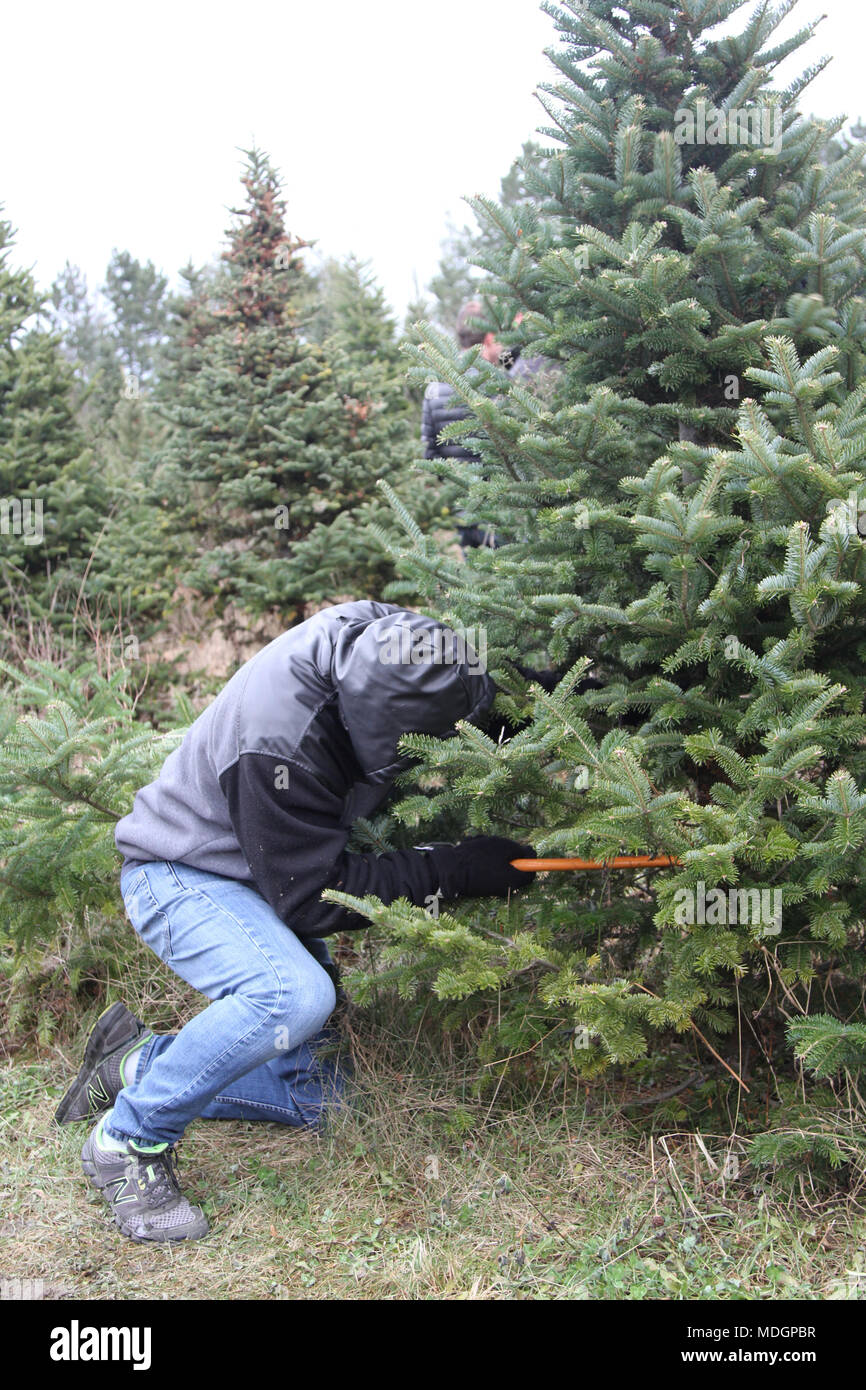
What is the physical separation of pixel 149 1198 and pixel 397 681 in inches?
62.5

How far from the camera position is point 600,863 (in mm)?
2670

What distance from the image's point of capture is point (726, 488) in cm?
256

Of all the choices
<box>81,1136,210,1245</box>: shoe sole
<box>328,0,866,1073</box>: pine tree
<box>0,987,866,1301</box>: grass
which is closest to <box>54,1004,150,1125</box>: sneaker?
<box>0,987,866,1301</box>: grass

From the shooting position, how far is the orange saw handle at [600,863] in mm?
2678

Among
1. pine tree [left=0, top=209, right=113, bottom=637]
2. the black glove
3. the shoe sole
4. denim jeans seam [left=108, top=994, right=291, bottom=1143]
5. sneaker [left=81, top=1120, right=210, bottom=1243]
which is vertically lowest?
the shoe sole

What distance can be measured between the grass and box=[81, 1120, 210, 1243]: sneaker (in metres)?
0.05

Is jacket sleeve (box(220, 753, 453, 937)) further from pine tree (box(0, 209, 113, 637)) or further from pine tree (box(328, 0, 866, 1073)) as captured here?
pine tree (box(0, 209, 113, 637))

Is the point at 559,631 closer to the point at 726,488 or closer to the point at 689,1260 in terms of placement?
the point at 726,488

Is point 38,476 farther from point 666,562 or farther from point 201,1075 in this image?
point 666,562

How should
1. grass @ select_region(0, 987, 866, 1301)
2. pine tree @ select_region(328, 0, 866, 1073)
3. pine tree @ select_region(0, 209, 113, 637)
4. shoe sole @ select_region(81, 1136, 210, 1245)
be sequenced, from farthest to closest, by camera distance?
pine tree @ select_region(0, 209, 113, 637) < shoe sole @ select_region(81, 1136, 210, 1245) < grass @ select_region(0, 987, 866, 1301) < pine tree @ select_region(328, 0, 866, 1073)

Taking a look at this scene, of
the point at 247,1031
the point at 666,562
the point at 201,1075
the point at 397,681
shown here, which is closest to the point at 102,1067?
the point at 201,1075

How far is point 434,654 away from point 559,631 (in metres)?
0.45

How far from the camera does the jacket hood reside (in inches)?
102

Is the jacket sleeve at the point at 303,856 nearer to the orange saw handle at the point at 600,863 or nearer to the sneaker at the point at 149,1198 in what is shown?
the orange saw handle at the point at 600,863
